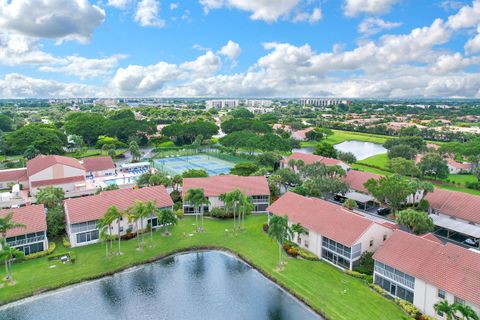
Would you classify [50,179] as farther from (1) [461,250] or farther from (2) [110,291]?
(1) [461,250]

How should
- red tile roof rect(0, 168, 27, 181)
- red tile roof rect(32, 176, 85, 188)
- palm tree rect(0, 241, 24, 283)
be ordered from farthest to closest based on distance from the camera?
red tile roof rect(0, 168, 27, 181), red tile roof rect(32, 176, 85, 188), palm tree rect(0, 241, 24, 283)

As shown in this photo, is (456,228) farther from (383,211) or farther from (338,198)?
(338,198)

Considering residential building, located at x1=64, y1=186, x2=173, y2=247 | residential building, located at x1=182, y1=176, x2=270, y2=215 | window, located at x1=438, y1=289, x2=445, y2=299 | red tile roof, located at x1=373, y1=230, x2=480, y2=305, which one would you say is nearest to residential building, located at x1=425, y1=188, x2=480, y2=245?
red tile roof, located at x1=373, y1=230, x2=480, y2=305

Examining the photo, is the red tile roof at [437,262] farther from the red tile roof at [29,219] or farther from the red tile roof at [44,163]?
the red tile roof at [44,163]

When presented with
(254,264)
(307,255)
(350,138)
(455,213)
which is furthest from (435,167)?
(350,138)

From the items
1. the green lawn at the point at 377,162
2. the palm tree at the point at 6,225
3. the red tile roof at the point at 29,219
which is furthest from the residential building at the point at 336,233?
the green lawn at the point at 377,162

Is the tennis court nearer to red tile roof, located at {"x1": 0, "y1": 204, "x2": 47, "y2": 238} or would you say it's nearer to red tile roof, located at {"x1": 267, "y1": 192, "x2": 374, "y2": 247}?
red tile roof, located at {"x1": 267, "y1": 192, "x2": 374, "y2": 247}

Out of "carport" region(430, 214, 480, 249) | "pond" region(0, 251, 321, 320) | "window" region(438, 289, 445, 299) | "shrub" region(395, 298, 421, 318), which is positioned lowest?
"pond" region(0, 251, 321, 320)
